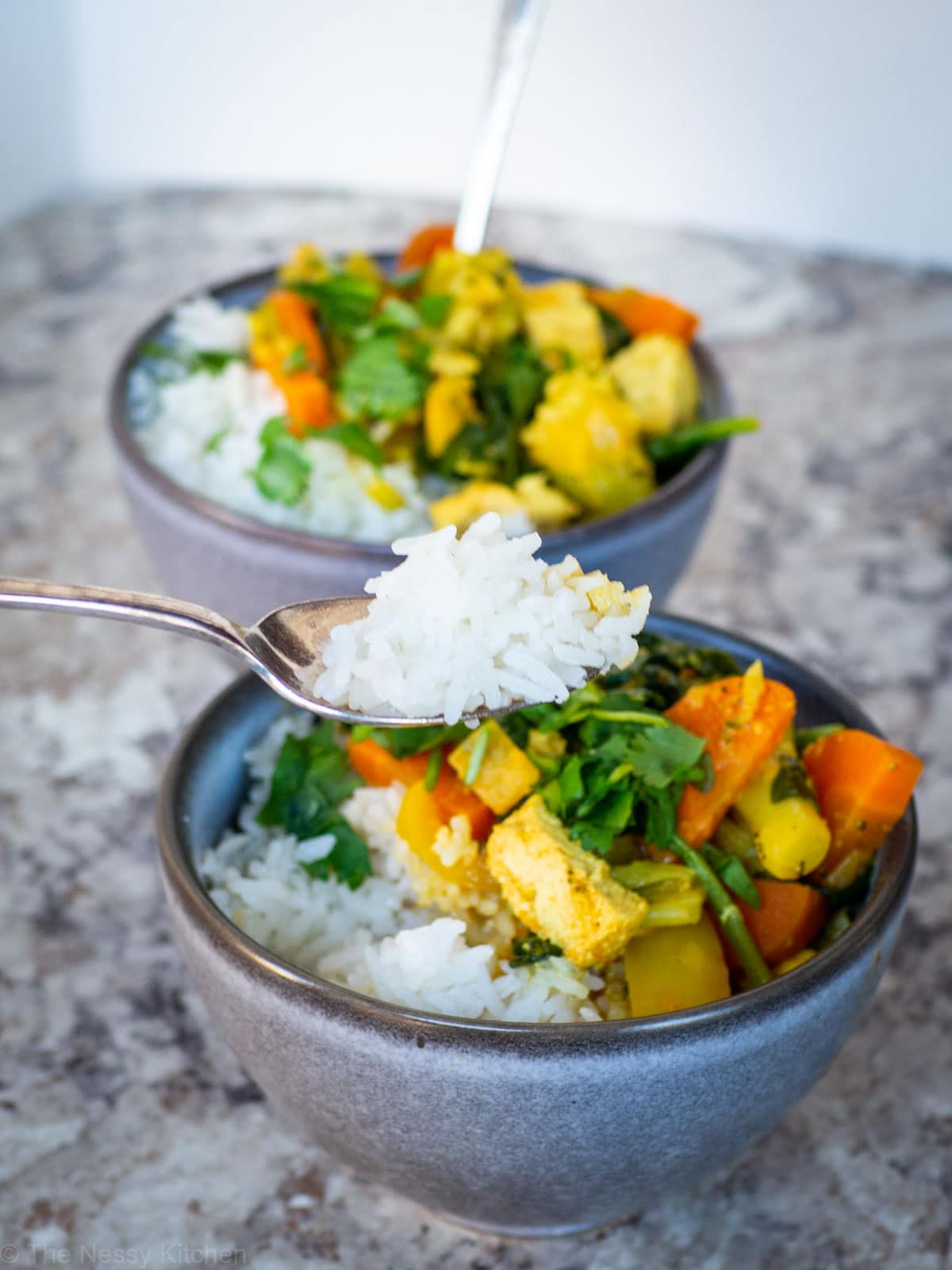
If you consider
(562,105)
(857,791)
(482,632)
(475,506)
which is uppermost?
(482,632)

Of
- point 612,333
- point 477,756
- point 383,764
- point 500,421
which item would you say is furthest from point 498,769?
point 612,333

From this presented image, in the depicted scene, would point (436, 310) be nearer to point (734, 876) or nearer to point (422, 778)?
point (422, 778)

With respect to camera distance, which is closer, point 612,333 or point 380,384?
point 380,384

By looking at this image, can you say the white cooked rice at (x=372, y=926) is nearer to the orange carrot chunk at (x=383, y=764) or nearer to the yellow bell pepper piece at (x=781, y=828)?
the orange carrot chunk at (x=383, y=764)

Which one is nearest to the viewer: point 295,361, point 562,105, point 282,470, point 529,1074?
point 529,1074

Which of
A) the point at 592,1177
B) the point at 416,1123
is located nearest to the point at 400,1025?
the point at 416,1123

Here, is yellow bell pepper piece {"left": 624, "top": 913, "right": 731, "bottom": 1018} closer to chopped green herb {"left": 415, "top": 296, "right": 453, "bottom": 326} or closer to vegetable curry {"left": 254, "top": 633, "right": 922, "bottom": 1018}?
vegetable curry {"left": 254, "top": 633, "right": 922, "bottom": 1018}
